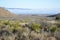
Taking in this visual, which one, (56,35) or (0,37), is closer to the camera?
(0,37)

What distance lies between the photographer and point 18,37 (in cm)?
1953

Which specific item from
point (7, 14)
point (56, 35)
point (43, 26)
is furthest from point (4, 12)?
point (56, 35)

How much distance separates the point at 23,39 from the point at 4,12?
55.1 m

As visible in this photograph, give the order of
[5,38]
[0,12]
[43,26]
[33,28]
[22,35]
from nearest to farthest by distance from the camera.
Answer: [5,38], [22,35], [33,28], [43,26], [0,12]

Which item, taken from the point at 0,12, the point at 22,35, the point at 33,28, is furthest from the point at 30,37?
the point at 0,12

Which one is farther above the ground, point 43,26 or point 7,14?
point 43,26

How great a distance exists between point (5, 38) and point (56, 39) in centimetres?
453

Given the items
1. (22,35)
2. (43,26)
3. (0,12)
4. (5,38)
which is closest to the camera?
(5,38)

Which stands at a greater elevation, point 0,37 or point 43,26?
point 0,37

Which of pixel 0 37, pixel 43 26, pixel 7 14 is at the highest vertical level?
pixel 0 37

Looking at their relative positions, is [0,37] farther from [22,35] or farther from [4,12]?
[4,12]

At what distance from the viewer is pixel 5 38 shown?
18.5 m

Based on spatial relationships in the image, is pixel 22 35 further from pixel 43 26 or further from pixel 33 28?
pixel 43 26

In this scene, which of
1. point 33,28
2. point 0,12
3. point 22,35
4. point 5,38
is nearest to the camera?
point 5,38
